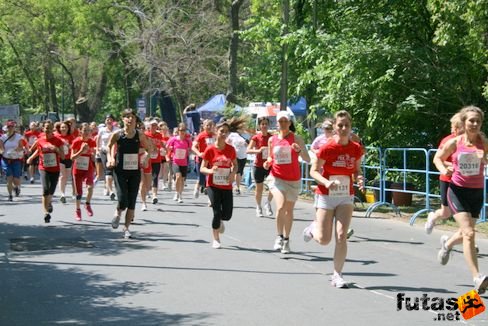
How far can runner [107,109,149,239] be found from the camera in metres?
12.2

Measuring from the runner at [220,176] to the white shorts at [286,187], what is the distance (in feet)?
2.08

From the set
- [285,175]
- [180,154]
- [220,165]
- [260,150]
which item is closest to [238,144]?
[180,154]

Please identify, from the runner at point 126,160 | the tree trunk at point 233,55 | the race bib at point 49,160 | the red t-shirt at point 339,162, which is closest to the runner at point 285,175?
the red t-shirt at point 339,162

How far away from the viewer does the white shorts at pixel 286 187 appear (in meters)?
10.9

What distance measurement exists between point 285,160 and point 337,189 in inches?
98.8

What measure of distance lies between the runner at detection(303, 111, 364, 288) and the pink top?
101 cm

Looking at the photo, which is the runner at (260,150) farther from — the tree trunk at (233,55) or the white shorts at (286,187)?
the tree trunk at (233,55)

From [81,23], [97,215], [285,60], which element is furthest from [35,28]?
[97,215]

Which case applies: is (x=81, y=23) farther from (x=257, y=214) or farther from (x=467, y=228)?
(x=467, y=228)

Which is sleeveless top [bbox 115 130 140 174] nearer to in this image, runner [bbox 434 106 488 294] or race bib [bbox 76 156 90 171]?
race bib [bbox 76 156 90 171]

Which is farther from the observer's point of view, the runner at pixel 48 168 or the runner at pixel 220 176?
the runner at pixel 48 168

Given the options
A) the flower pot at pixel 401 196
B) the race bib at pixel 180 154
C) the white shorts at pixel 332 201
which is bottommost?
the flower pot at pixel 401 196

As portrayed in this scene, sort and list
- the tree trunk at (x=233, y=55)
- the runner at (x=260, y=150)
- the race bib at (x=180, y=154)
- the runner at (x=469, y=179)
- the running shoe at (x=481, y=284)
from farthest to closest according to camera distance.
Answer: the tree trunk at (x=233, y=55)
the race bib at (x=180, y=154)
the runner at (x=260, y=150)
the runner at (x=469, y=179)
the running shoe at (x=481, y=284)

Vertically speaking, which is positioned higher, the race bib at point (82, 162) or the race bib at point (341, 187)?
the race bib at point (82, 162)
